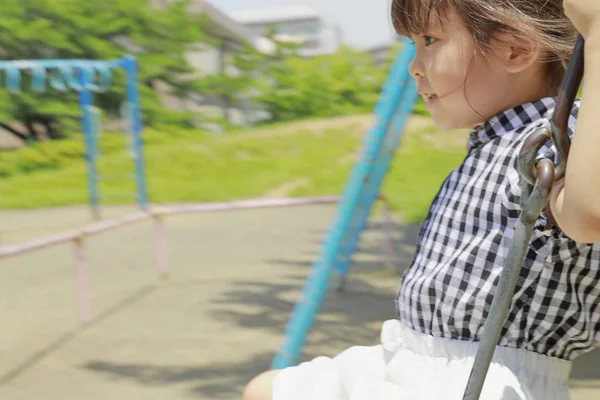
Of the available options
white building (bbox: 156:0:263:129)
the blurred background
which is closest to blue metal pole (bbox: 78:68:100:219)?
the blurred background

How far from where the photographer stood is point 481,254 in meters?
1.13

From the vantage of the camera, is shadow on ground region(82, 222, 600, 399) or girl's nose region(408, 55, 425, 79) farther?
shadow on ground region(82, 222, 600, 399)

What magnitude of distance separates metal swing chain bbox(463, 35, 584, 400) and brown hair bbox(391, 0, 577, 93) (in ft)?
0.88

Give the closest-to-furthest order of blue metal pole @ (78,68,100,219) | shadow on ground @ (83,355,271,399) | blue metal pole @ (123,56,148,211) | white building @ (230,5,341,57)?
shadow on ground @ (83,355,271,399)
blue metal pole @ (78,68,100,219)
blue metal pole @ (123,56,148,211)
white building @ (230,5,341,57)

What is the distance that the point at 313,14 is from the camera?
164 feet

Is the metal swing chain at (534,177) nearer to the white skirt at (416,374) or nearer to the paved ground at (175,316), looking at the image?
the white skirt at (416,374)

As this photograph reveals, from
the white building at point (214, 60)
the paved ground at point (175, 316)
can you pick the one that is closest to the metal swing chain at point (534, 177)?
the paved ground at point (175, 316)

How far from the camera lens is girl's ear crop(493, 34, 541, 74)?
1139 millimetres

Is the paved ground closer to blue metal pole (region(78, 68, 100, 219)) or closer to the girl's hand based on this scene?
blue metal pole (region(78, 68, 100, 219))

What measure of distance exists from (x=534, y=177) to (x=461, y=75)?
0.35 metres

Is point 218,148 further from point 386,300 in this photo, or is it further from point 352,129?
point 386,300

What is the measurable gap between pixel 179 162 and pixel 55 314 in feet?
32.2

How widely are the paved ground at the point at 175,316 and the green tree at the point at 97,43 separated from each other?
8805mm

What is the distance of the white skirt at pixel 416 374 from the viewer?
3.62ft
